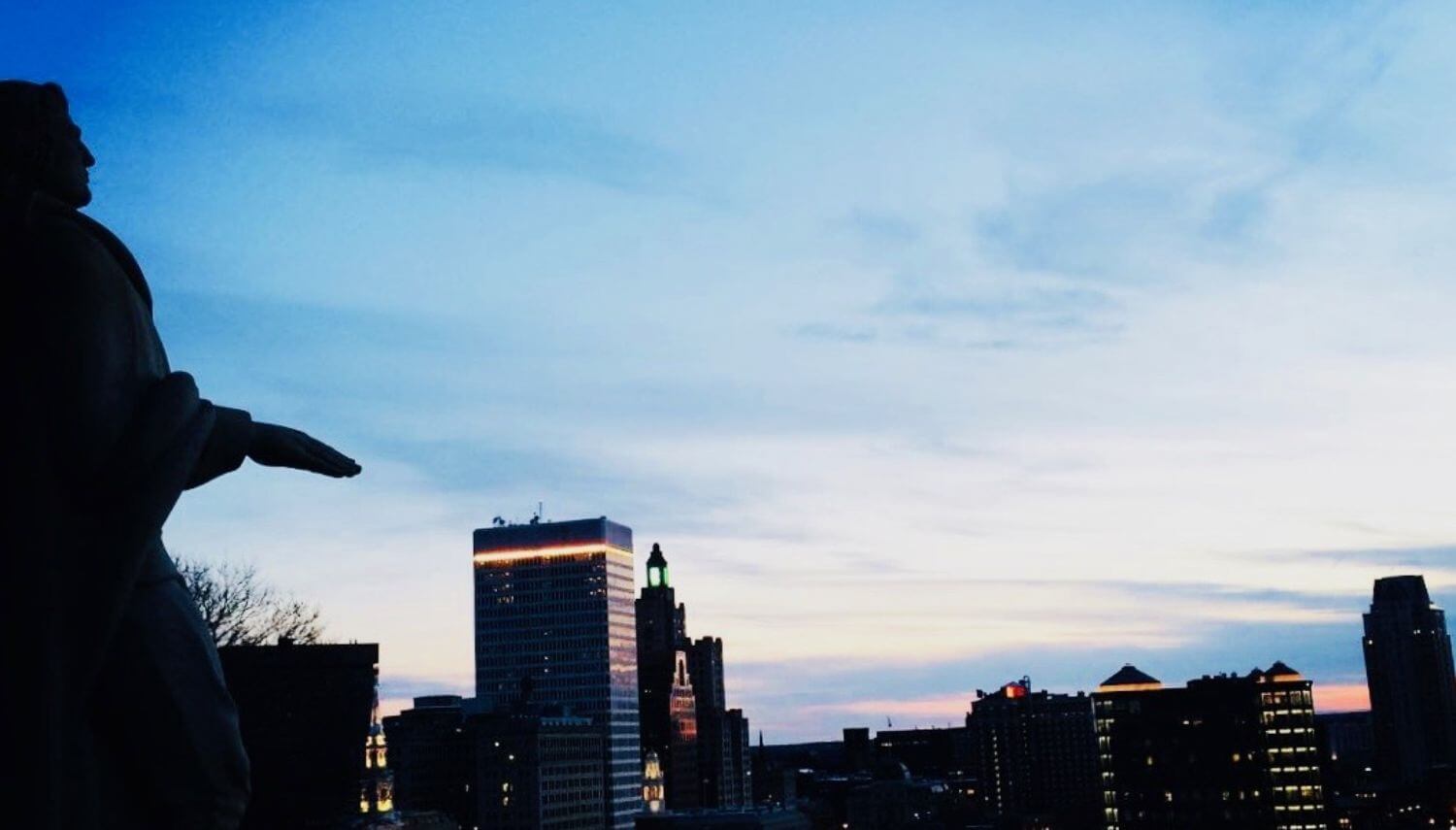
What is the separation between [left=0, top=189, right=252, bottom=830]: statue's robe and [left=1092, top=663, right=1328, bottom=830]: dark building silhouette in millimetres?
160615

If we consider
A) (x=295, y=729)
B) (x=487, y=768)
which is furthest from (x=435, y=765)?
(x=295, y=729)

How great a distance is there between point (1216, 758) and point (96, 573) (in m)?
161

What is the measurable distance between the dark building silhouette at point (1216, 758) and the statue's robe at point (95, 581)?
527 feet

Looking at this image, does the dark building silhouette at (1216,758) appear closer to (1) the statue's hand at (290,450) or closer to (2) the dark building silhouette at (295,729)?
(2) the dark building silhouette at (295,729)

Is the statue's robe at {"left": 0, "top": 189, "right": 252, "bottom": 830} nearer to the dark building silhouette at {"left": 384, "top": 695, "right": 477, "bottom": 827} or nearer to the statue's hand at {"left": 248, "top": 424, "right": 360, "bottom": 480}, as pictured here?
the statue's hand at {"left": 248, "top": 424, "right": 360, "bottom": 480}

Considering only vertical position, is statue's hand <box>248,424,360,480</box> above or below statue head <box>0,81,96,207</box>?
below

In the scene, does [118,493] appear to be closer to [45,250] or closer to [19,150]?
[45,250]

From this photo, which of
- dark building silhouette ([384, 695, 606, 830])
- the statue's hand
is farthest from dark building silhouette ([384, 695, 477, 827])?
the statue's hand

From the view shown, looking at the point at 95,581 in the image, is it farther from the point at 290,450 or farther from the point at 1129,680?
the point at 1129,680

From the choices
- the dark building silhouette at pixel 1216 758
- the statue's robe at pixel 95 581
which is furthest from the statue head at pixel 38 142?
the dark building silhouette at pixel 1216 758

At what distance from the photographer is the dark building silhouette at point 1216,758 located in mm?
154375

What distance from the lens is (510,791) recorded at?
17588cm

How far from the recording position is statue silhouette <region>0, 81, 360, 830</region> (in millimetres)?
5301

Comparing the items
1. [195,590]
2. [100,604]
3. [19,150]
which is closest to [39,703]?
[100,604]
